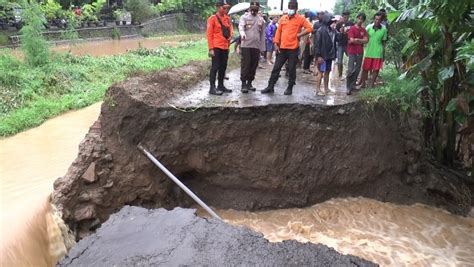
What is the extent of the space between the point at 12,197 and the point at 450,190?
24.9 feet

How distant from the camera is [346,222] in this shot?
23.2ft

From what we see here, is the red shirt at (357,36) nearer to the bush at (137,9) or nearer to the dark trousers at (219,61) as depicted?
the dark trousers at (219,61)

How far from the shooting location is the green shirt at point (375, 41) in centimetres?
828

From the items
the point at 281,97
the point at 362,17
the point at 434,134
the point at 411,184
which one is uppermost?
the point at 362,17

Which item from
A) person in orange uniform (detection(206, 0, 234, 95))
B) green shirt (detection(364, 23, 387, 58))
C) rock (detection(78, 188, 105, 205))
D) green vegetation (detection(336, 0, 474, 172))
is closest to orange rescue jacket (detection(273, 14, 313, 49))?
person in orange uniform (detection(206, 0, 234, 95))

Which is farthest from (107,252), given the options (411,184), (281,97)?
(411,184)

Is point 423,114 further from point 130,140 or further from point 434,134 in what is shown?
point 130,140

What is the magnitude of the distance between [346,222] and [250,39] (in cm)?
384

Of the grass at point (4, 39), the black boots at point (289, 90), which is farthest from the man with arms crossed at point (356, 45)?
the grass at point (4, 39)

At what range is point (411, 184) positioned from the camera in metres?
7.70

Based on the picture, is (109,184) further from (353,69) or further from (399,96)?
(353,69)

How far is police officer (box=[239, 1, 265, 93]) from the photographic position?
783cm

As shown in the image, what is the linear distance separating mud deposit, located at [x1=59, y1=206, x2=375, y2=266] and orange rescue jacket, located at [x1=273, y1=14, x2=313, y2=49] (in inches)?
213

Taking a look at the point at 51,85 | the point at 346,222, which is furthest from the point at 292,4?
the point at 51,85
